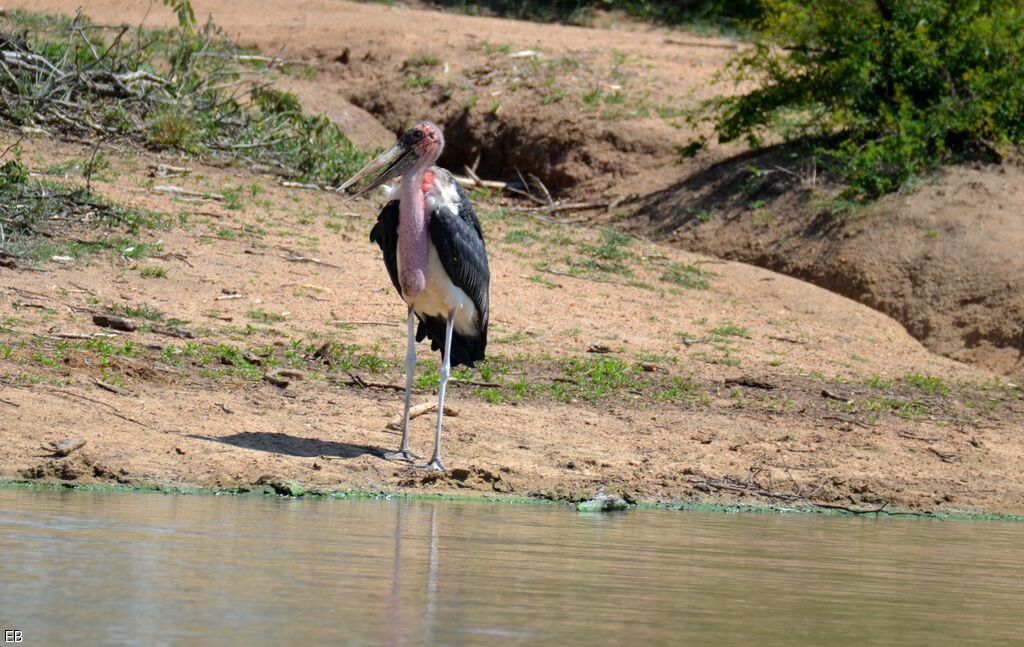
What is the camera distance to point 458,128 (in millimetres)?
16594

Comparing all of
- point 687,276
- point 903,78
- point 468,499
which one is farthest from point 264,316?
point 903,78

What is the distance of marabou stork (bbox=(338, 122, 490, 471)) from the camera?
311 inches

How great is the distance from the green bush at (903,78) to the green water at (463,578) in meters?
7.58

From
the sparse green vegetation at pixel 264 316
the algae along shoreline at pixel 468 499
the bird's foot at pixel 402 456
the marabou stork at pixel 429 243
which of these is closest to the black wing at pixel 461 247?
the marabou stork at pixel 429 243

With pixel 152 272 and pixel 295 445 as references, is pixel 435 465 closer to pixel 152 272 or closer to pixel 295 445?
pixel 295 445

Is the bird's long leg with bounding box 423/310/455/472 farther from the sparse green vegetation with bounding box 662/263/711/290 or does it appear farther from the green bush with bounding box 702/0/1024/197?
the green bush with bounding box 702/0/1024/197

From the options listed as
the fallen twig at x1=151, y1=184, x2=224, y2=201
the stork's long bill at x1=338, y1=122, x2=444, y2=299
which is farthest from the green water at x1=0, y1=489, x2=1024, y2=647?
the fallen twig at x1=151, y1=184, x2=224, y2=201

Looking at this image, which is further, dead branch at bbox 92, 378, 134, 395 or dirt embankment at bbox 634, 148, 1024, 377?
dirt embankment at bbox 634, 148, 1024, 377

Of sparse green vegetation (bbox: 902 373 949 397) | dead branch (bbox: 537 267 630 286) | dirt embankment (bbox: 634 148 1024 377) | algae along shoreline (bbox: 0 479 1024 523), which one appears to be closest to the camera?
algae along shoreline (bbox: 0 479 1024 523)

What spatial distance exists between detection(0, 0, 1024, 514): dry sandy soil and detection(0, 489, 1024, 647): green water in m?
0.89

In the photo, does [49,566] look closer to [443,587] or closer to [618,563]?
[443,587]

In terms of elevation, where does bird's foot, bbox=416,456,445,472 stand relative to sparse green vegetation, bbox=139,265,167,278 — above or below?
below

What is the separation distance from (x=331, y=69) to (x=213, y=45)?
104 inches

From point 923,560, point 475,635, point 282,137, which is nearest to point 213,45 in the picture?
point 282,137
